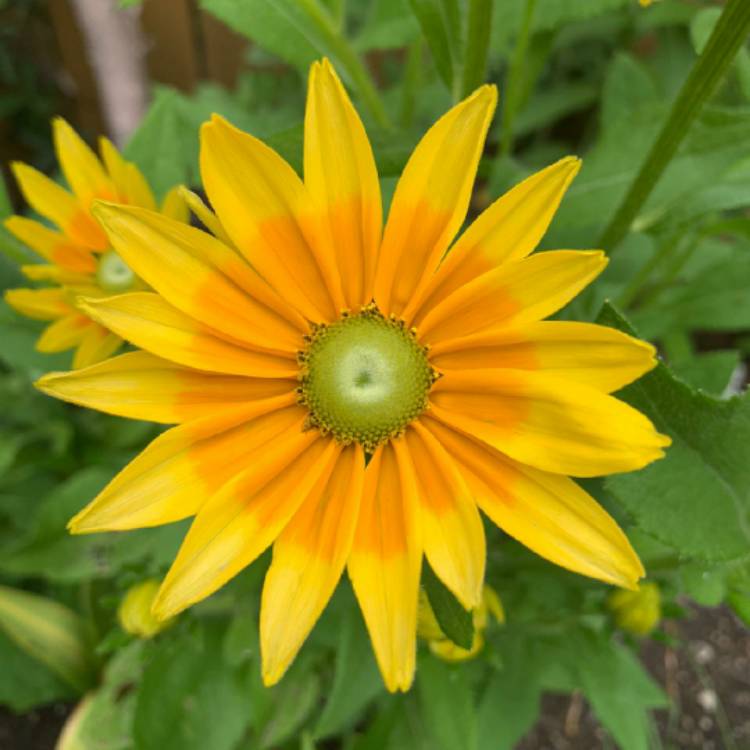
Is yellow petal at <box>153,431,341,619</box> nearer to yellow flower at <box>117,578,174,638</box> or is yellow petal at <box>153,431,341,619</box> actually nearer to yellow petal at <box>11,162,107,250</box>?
yellow flower at <box>117,578,174,638</box>

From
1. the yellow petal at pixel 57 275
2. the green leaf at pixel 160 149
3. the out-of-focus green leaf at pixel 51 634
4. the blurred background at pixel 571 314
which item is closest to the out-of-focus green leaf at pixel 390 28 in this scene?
the blurred background at pixel 571 314

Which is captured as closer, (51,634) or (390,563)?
(390,563)

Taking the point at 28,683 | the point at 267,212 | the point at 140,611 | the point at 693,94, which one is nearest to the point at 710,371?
the point at 693,94

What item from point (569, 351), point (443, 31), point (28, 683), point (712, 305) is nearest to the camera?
point (569, 351)

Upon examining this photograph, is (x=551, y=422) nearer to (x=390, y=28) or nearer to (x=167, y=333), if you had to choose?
(x=167, y=333)

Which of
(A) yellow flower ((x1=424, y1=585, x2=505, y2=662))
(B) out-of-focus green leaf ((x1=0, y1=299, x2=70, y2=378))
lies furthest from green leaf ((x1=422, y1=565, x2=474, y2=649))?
(B) out-of-focus green leaf ((x1=0, y1=299, x2=70, y2=378))

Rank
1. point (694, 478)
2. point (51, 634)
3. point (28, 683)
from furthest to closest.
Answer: point (28, 683)
point (51, 634)
point (694, 478)
